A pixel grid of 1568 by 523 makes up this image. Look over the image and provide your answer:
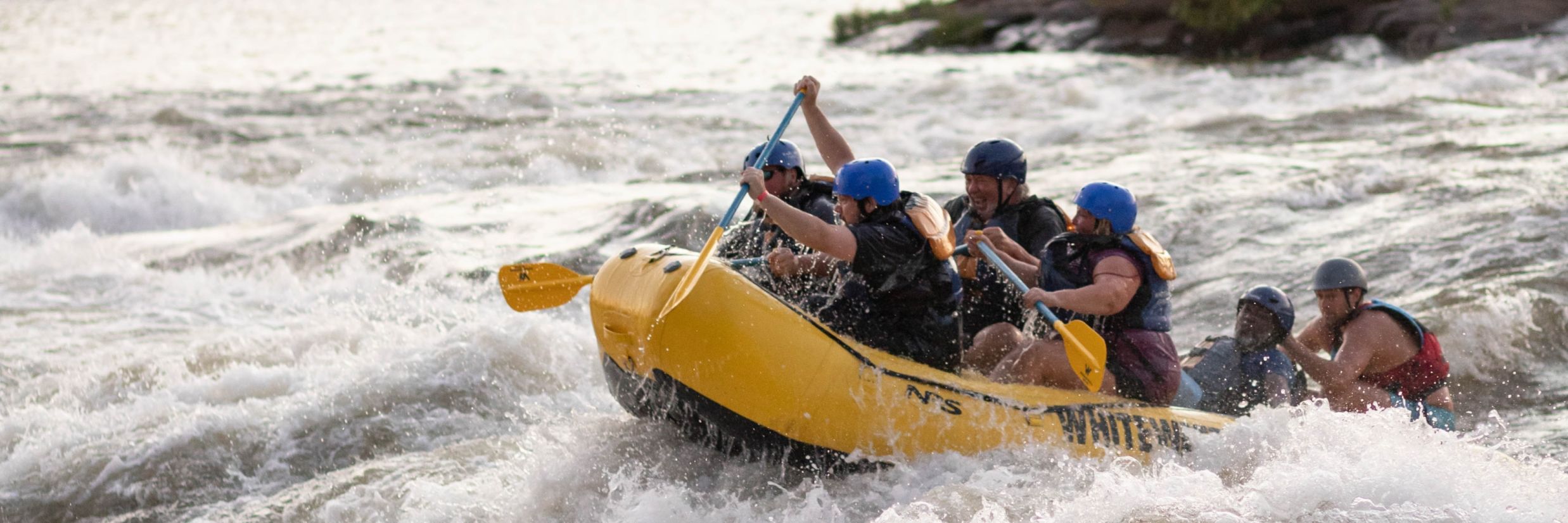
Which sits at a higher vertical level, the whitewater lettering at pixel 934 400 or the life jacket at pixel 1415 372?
the whitewater lettering at pixel 934 400

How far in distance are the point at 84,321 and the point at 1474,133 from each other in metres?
12.4

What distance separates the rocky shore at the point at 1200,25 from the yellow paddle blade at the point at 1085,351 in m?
20.8

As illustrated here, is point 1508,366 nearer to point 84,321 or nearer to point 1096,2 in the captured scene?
point 84,321

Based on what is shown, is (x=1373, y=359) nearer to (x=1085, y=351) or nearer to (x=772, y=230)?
(x=1085, y=351)

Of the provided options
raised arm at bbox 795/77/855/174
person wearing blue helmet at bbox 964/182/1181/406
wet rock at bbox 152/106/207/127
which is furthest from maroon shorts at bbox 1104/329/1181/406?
wet rock at bbox 152/106/207/127

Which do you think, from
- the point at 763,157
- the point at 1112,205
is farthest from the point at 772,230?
the point at 1112,205

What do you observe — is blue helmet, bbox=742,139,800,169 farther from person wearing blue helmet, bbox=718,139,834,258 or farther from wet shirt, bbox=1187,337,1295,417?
wet shirt, bbox=1187,337,1295,417

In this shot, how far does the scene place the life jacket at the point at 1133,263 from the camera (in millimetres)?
5125

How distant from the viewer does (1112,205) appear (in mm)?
5145

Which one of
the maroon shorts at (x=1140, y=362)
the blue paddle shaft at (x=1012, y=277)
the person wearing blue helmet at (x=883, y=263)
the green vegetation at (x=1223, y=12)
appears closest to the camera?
the person wearing blue helmet at (x=883, y=263)

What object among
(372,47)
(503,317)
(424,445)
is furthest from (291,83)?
(424,445)

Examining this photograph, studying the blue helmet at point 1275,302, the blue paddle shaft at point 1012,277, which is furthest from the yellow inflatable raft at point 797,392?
the blue helmet at point 1275,302

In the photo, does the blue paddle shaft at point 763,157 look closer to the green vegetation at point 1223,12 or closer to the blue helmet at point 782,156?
the blue helmet at point 782,156

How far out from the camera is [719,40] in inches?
1277
